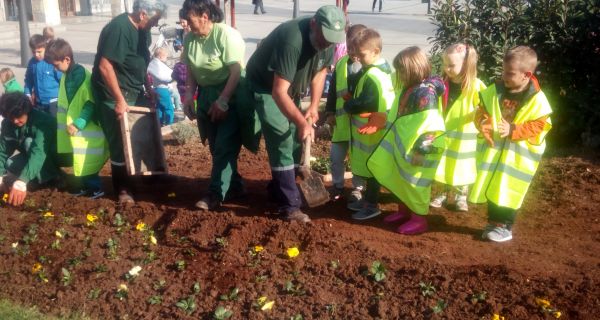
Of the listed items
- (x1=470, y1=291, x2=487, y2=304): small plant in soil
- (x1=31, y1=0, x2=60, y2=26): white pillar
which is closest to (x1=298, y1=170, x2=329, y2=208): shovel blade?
(x1=470, y1=291, x2=487, y2=304): small plant in soil

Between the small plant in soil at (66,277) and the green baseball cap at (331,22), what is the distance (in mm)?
2397

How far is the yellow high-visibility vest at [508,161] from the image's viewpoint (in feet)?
15.9

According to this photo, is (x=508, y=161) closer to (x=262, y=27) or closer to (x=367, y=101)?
(x=367, y=101)

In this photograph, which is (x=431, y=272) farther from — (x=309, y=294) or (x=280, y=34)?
(x=280, y=34)

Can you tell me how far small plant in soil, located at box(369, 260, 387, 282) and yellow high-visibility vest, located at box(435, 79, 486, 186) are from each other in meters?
1.21

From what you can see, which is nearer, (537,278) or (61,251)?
(537,278)

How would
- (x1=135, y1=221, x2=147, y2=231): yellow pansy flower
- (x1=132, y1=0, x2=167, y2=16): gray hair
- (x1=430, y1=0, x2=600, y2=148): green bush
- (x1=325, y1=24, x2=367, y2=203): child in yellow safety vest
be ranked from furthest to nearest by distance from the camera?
1. (x1=430, y1=0, x2=600, y2=148): green bush
2. (x1=325, y1=24, x2=367, y2=203): child in yellow safety vest
3. (x1=132, y1=0, x2=167, y2=16): gray hair
4. (x1=135, y1=221, x2=147, y2=231): yellow pansy flower

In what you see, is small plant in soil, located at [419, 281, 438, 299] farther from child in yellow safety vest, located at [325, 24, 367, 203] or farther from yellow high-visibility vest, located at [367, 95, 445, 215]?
child in yellow safety vest, located at [325, 24, 367, 203]

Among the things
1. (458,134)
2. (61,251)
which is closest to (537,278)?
(458,134)

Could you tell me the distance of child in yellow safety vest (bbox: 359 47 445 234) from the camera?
494 cm

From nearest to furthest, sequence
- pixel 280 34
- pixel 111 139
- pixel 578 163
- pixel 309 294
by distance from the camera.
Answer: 1. pixel 309 294
2. pixel 280 34
3. pixel 111 139
4. pixel 578 163

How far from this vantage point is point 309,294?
4.21 m

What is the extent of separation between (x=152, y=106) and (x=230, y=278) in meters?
2.40

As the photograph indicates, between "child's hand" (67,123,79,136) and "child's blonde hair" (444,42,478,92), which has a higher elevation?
"child's blonde hair" (444,42,478,92)
